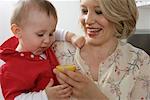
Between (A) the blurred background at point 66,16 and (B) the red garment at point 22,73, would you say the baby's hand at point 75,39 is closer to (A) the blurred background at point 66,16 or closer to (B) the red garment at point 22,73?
(B) the red garment at point 22,73

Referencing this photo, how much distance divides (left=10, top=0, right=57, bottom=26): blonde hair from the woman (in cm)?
22

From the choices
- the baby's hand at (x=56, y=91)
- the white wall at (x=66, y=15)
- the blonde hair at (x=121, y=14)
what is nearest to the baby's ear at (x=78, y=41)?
the blonde hair at (x=121, y=14)

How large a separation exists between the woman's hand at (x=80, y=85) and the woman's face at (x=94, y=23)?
0.24 m

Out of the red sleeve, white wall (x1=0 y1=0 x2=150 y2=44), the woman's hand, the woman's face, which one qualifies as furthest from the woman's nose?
white wall (x1=0 y1=0 x2=150 y2=44)

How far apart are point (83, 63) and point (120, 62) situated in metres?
0.18

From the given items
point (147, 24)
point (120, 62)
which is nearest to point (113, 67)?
point (120, 62)

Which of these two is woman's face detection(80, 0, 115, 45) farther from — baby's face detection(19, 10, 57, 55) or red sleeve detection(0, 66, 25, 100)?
red sleeve detection(0, 66, 25, 100)

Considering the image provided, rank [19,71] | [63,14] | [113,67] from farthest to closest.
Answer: [63,14]
[113,67]
[19,71]

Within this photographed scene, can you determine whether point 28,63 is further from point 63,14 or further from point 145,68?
point 63,14

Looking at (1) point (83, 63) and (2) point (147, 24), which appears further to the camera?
(2) point (147, 24)

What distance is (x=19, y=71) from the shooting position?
130cm

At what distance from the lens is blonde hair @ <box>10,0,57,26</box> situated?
52.2 inches

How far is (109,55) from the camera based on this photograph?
5.16ft

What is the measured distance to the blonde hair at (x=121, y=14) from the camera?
150 cm
